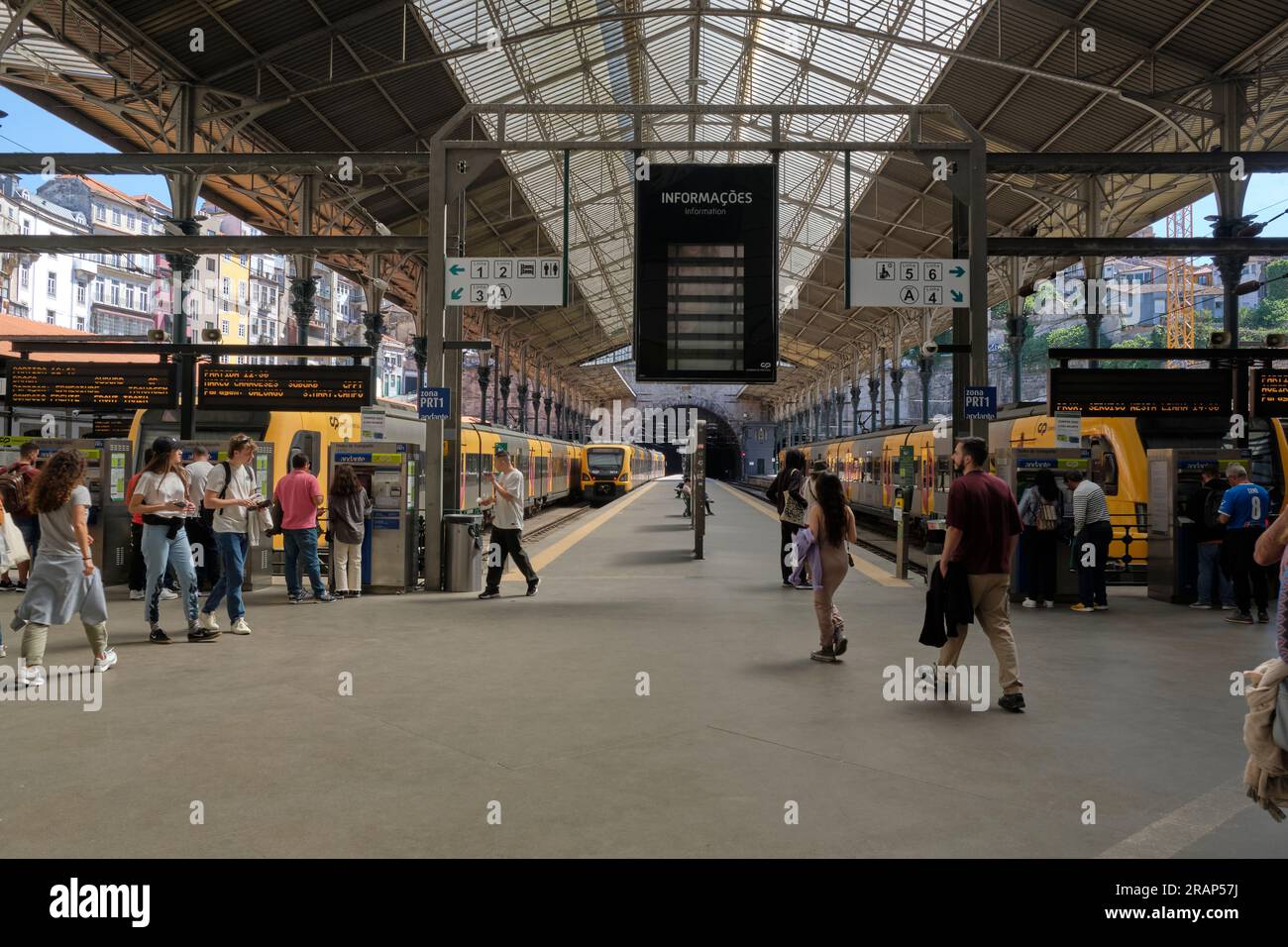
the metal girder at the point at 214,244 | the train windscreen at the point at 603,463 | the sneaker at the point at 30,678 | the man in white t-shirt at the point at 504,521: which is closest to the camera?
the sneaker at the point at 30,678

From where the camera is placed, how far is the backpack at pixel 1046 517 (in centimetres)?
1027

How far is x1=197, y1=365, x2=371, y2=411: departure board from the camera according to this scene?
1276 centimetres

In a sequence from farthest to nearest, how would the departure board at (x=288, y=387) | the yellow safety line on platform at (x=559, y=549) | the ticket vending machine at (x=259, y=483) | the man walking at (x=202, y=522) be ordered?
1. the yellow safety line on platform at (x=559, y=549)
2. the departure board at (x=288, y=387)
3. the ticket vending machine at (x=259, y=483)
4. the man walking at (x=202, y=522)

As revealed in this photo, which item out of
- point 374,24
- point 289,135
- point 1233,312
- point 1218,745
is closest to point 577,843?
point 1218,745

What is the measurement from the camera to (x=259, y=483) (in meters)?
11.5

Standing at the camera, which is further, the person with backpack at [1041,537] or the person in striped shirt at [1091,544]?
the person with backpack at [1041,537]

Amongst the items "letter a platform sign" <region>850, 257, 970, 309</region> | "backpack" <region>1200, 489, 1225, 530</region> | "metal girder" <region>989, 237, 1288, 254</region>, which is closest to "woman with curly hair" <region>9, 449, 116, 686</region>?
"letter a platform sign" <region>850, 257, 970, 309</region>

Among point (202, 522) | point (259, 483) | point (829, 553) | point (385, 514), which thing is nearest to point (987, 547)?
point (829, 553)

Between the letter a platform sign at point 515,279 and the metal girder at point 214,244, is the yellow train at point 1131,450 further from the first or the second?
the metal girder at point 214,244

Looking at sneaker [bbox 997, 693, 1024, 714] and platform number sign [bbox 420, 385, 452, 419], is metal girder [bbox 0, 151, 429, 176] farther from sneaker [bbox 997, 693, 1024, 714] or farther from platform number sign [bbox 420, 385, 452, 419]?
sneaker [bbox 997, 693, 1024, 714]

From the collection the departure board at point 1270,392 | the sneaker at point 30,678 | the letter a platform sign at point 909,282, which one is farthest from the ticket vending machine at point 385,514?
the departure board at point 1270,392

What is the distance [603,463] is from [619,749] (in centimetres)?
3472

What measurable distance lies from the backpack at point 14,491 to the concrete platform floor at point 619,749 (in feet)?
7.21
